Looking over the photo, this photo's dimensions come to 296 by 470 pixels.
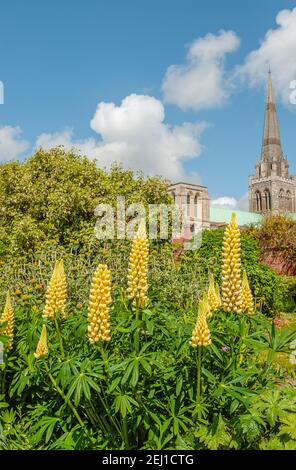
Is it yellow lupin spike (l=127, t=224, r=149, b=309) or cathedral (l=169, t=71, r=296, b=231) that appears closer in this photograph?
yellow lupin spike (l=127, t=224, r=149, b=309)

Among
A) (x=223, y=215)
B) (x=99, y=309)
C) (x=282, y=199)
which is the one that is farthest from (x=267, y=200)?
(x=99, y=309)

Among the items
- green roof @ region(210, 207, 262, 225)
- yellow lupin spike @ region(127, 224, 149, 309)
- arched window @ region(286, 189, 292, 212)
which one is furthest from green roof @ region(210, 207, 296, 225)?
yellow lupin spike @ region(127, 224, 149, 309)

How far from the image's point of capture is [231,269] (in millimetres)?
3611

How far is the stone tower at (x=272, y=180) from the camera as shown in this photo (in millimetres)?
100500

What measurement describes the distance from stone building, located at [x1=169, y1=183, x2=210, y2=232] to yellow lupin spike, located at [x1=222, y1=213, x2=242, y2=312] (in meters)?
75.6

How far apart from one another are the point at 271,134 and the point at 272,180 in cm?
1040

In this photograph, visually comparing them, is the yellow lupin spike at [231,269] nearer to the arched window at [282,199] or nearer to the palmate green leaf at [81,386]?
the palmate green leaf at [81,386]

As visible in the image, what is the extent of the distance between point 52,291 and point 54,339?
707 mm

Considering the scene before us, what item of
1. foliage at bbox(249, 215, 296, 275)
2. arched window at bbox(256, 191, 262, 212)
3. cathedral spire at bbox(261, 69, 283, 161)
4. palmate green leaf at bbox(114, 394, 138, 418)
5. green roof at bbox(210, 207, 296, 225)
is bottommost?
palmate green leaf at bbox(114, 394, 138, 418)

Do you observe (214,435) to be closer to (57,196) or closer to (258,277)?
(258,277)

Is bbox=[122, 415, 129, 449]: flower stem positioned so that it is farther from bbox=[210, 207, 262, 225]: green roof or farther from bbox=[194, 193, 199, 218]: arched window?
bbox=[210, 207, 262, 225]: green roof

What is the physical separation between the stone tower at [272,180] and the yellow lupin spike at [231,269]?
9866 cm

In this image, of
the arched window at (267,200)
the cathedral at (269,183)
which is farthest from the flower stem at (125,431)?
the arched window at (267,200)

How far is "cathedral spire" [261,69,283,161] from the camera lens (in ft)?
314
